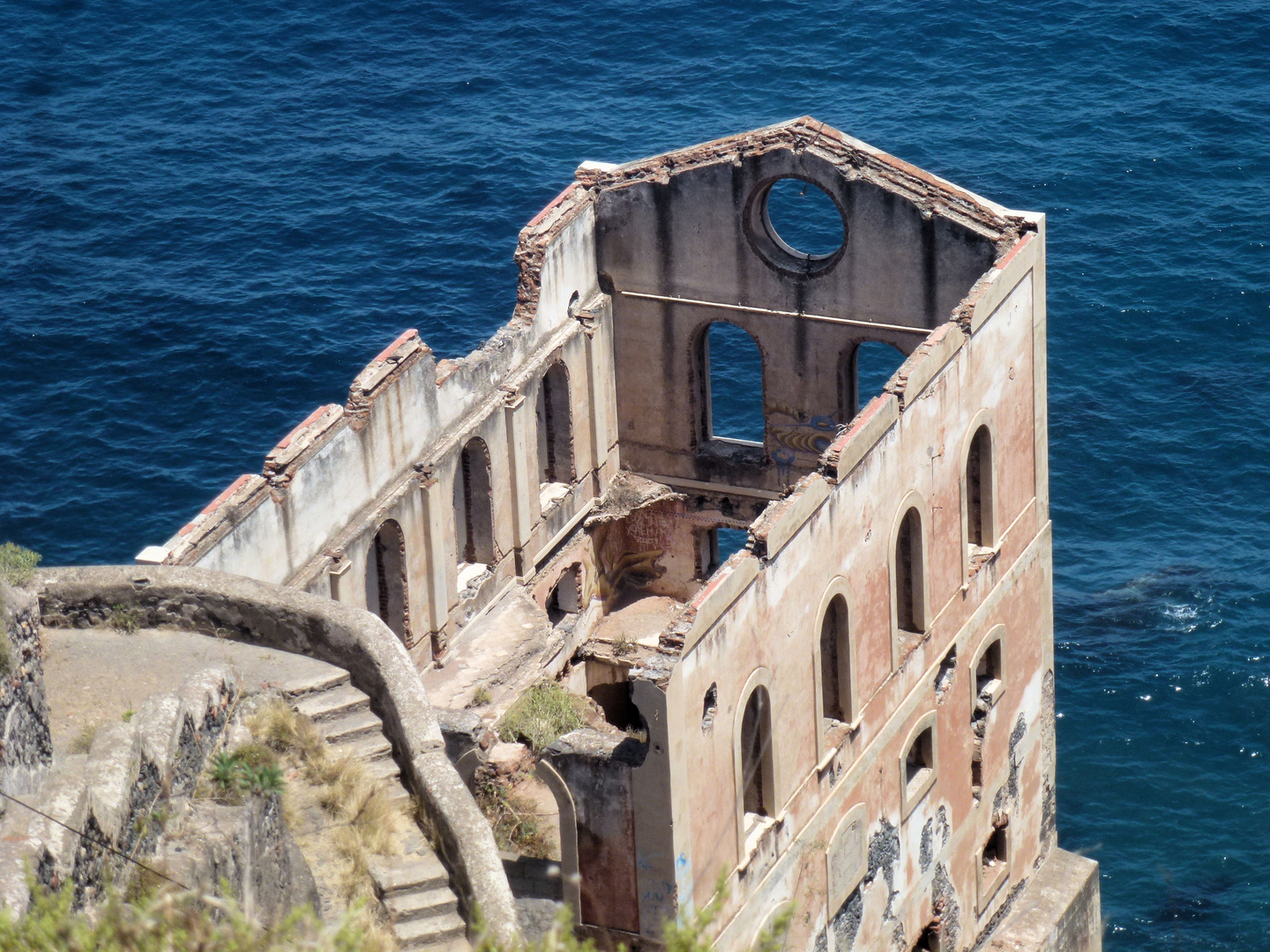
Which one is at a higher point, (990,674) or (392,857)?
(392,857)

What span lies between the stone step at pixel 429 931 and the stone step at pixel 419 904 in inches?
2.4

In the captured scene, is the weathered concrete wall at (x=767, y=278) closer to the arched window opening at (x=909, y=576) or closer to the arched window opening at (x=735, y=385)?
the arched window opening at (x=909, y=576)

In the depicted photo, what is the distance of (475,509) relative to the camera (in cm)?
3797

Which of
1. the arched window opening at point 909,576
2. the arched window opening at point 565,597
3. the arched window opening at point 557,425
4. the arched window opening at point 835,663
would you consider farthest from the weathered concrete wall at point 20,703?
the arched window opening at point 565,597

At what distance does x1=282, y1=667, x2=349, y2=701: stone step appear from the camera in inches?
968

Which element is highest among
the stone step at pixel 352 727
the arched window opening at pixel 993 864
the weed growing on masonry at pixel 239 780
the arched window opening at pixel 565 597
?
the weed growing on masonry at pixel 239 780

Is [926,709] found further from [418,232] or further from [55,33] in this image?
[55,33]

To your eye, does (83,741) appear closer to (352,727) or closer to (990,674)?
(352,727)

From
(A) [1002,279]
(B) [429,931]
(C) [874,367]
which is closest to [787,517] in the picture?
(A) [1002,279]

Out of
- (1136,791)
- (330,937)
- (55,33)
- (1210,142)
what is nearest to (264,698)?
(330,937)

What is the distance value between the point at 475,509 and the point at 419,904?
53.2 ft

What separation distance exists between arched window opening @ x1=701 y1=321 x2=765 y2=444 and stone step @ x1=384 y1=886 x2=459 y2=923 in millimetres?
36729

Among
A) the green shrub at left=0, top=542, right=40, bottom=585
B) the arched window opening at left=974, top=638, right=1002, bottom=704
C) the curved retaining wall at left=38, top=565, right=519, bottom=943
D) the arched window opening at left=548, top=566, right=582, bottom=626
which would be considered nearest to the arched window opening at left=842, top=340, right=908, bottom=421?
the arched window opening at left=548, top=566, right=582, bottom=626

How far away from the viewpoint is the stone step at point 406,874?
22.3 m
